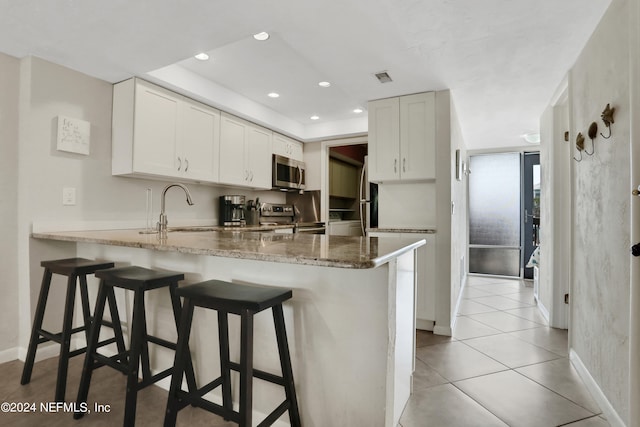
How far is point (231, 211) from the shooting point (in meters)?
3.86

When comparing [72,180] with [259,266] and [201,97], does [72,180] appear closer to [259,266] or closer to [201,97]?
[201,97]

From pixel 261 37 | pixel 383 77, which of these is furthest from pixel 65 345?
pixel 383 77

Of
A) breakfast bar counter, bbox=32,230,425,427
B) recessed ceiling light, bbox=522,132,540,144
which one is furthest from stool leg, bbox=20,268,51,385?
recessed ceiling light, bbox=522,132,540,144

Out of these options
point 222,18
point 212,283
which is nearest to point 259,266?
point 212,283

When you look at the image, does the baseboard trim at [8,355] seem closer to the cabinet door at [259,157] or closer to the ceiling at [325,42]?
the ceiling at [325,42]

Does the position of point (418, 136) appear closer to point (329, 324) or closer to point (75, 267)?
point (329, 324)

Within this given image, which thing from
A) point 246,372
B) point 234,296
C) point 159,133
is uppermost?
point 159,133

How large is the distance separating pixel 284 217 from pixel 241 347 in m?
3.50

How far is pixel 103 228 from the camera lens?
2.70 m

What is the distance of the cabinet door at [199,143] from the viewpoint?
3117mm

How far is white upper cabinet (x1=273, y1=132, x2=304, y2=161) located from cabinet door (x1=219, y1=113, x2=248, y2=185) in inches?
24.7

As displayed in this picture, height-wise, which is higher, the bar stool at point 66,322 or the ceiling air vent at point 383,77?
the ceiling air vent at point 383,77

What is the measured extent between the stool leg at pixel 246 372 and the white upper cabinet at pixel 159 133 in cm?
202

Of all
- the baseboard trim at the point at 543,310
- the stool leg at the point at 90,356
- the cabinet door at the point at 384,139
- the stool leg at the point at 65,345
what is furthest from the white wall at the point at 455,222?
the stool leg at the point at 65,345
